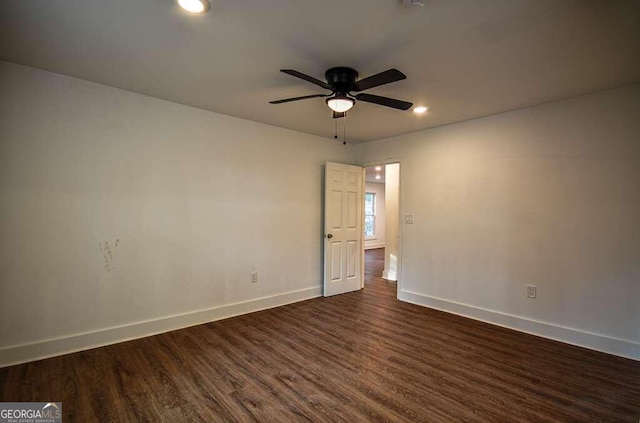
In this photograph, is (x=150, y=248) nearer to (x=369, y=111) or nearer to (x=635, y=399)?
(x=369, y=111)

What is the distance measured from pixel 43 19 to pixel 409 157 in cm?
407

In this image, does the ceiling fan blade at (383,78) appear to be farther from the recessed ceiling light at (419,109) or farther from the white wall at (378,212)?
the white wall at (378,212)

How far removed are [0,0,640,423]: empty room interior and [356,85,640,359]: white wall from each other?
20 mm

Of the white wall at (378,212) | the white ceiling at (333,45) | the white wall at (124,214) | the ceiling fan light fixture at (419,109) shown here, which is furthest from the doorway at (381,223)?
the white ceiling at (333,45)

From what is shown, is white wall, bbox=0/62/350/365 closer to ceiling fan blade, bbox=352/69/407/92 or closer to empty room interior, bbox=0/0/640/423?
empty room interior, bbox=0/0/640/423

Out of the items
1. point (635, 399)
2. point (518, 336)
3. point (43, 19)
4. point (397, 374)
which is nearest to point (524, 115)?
point (518, 336)

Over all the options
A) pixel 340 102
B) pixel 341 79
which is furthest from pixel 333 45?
pixel 340 102

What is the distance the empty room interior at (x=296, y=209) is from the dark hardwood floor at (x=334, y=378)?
23 mm

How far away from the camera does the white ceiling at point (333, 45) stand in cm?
178

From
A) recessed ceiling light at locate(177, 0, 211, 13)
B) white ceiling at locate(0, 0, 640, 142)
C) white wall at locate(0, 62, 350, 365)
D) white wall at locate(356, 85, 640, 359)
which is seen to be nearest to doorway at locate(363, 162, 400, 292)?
white wall at locate(356, 85, 640, 359)

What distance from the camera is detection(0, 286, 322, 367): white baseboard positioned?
8.36ft

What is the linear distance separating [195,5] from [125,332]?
9.91ft

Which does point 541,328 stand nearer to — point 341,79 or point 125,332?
point 341,79

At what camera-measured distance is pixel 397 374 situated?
246 cm
